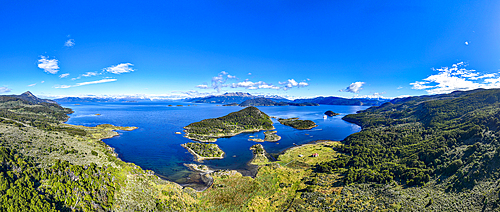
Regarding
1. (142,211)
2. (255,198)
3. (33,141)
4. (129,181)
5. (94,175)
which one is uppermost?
(33,141)

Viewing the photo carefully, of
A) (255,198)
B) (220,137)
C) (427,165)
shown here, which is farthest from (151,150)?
(427,165)

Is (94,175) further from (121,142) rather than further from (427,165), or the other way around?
(427,165)

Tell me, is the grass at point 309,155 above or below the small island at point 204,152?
below

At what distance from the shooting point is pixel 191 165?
72.8 metres

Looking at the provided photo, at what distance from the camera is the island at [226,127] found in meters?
130

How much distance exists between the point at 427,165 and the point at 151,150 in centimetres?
11493

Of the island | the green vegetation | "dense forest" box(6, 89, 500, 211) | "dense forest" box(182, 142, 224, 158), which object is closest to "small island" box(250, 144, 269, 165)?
"dense forest" box(6, 89, 500, 211)

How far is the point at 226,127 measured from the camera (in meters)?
154

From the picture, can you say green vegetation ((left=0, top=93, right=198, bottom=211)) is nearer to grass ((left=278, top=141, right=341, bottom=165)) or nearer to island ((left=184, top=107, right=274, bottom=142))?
grass ((left=278, top=141, right=341, bottom=165))

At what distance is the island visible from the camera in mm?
129600

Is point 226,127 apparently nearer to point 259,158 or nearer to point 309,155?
point 259,158

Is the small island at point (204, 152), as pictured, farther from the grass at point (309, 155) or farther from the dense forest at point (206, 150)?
the grass at point (309, 155)

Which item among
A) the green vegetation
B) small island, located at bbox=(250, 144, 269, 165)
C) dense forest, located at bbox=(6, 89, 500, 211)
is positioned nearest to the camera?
the green vegetation

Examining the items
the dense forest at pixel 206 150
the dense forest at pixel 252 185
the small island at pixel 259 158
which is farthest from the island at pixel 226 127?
the dense forest at pixel 252 185
